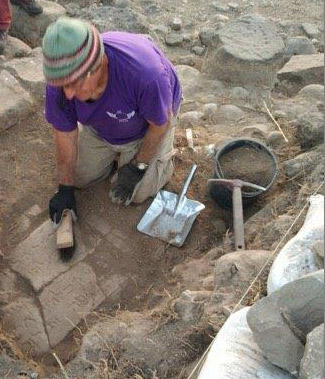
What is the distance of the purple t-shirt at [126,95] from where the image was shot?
344cm

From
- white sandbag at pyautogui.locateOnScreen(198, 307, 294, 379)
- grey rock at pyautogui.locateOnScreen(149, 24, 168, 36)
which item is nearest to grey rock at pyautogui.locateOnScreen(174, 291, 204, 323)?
white sandbag at pyautogui.locateOnScreen(198, 307, 294, 379)

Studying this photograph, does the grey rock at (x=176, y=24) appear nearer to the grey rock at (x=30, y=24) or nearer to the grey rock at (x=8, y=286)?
the grey rock at (x=30, y=24)

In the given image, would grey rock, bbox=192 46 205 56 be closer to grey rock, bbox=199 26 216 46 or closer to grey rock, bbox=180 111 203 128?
grey rock, bbox=199 26 216 46

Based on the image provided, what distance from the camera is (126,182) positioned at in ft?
13.6

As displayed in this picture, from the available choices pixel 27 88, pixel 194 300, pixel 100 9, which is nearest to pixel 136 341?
pixel 194 300

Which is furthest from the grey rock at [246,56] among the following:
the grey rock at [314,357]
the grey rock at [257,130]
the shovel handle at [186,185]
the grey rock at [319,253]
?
the grey rock at [314,357]

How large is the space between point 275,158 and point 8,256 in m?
2.03

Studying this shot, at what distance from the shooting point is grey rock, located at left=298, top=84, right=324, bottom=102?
508 centimetres

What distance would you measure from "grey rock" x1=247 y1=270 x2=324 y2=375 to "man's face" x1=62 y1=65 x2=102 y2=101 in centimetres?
160

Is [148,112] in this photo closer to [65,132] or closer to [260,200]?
[65,132]

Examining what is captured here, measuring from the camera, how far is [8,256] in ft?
13.3

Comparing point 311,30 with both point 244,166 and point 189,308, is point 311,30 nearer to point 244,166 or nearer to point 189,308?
point 244,166

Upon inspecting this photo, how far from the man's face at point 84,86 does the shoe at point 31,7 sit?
8.39 ft

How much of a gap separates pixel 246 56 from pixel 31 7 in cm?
214
